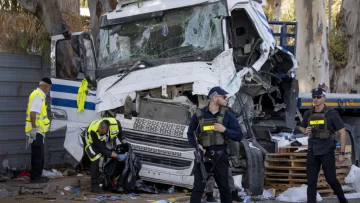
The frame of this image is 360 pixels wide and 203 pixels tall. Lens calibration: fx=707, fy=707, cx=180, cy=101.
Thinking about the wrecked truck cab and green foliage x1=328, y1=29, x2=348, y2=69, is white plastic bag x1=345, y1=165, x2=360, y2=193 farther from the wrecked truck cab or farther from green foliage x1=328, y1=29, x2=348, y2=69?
green foliage x1=328, y1=29, x2=348, y2=69

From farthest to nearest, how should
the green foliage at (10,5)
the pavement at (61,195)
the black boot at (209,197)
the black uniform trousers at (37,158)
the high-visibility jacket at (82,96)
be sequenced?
the green foliage at (10,5) < the high-visibility jacket at (82,96) < the black uniform trousers at (37,158) < the pavement at (61,195) < the black boot at (209,197)

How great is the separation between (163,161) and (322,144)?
248 cm

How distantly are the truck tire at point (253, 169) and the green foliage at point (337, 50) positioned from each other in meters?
16.9

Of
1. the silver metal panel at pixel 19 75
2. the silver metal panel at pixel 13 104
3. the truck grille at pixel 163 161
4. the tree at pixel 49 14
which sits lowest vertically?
the truck grille at pixel 163 161

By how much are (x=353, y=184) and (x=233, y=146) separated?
263 centimetres

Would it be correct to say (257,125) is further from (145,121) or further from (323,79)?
(323,79)

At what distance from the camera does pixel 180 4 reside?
36.1 feet

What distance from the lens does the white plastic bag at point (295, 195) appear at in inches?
401

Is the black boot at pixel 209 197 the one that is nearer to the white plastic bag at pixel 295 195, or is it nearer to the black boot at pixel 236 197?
the black boot at pixel 236 197

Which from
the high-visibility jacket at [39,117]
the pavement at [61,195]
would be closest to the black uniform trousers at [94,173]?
the pavement at [61,195]

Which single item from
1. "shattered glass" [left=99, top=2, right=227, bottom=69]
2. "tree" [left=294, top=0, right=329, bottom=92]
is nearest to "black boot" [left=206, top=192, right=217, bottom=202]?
"shattered glass" [left=99, top=2, right=227, bottom=69]

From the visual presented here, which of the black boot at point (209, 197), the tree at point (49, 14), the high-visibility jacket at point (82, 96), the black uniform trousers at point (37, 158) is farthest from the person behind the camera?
the tree at point (49, 14)

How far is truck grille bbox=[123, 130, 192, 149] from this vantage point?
10.2 metres

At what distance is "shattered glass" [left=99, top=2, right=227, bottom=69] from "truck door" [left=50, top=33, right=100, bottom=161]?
0.32 m
